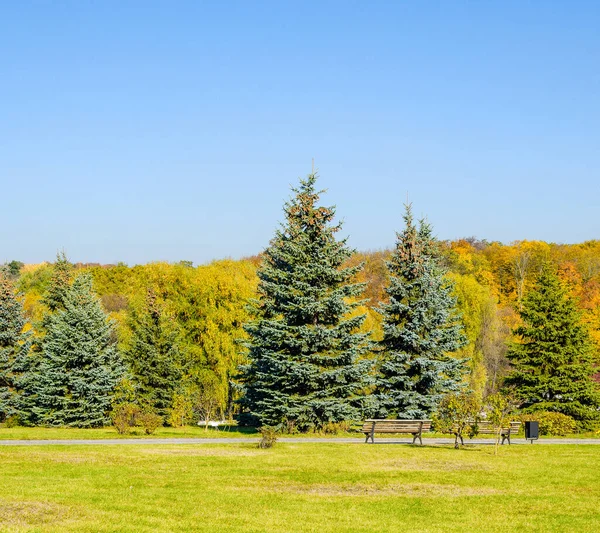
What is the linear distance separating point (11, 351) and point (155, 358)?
789 centimetres

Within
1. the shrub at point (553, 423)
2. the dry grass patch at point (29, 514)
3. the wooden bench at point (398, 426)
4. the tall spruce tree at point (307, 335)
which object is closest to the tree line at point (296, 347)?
the tall spruce tree at point (307, 335)

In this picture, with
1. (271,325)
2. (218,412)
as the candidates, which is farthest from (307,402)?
(218,412)

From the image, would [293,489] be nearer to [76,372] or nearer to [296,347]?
[296,347]

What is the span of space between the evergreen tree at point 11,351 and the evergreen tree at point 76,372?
1.53 metres

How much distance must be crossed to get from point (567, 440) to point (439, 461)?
29.6 feet

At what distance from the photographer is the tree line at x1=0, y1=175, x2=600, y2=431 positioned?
29.1 metres

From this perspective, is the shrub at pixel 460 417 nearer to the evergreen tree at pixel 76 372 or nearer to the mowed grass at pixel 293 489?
the mowed grass at pixel 293 489

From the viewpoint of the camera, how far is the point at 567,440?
2503cm

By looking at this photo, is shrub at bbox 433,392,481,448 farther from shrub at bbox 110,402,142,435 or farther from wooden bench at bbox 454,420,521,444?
shrub at bbox 110,402,142,435

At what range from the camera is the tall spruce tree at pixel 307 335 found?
2848 centimetres

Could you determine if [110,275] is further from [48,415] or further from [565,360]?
[565,360]

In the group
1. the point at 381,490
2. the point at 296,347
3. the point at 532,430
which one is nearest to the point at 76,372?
the point at 296,347

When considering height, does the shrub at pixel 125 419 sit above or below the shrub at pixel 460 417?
below

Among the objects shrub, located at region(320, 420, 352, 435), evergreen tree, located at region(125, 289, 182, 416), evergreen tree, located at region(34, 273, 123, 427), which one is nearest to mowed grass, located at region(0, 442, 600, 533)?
shrub, located at region(320, 420, 352, 435)
